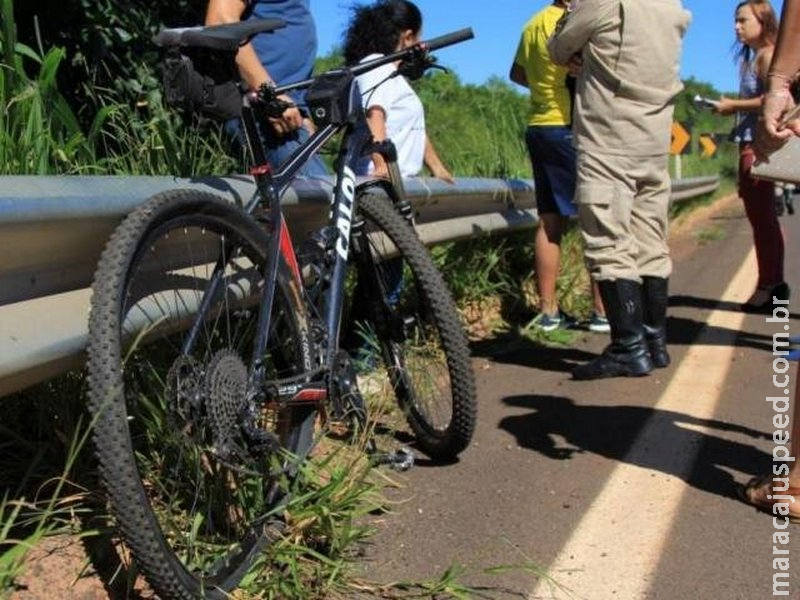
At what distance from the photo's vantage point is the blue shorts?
599 centimetres

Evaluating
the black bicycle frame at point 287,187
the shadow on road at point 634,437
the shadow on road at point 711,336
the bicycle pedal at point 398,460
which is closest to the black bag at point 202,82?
the black bicycle frame at point 287,187

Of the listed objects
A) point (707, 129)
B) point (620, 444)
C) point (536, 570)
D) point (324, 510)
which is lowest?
point (707, 129)

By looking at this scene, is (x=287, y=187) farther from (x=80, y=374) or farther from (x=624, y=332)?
(x=624, y=332)

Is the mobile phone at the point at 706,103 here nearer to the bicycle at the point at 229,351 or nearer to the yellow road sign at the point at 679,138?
the bicycle at the point at 229,351

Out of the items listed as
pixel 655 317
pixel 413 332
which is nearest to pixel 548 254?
pixel 655 317

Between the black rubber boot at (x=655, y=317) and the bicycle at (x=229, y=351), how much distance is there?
1.84 metres

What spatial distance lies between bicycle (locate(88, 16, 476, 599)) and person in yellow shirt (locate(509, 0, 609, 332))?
235 cm

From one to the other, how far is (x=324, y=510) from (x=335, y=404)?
54cm

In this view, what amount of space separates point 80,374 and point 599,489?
5.85ft

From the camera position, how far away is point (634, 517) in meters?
3.34

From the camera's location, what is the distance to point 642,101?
495 cm

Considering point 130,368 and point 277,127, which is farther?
point 277,127

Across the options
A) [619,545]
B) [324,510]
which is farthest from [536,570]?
[324,510]

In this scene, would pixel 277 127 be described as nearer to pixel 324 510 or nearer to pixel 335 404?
pixel 335 404
